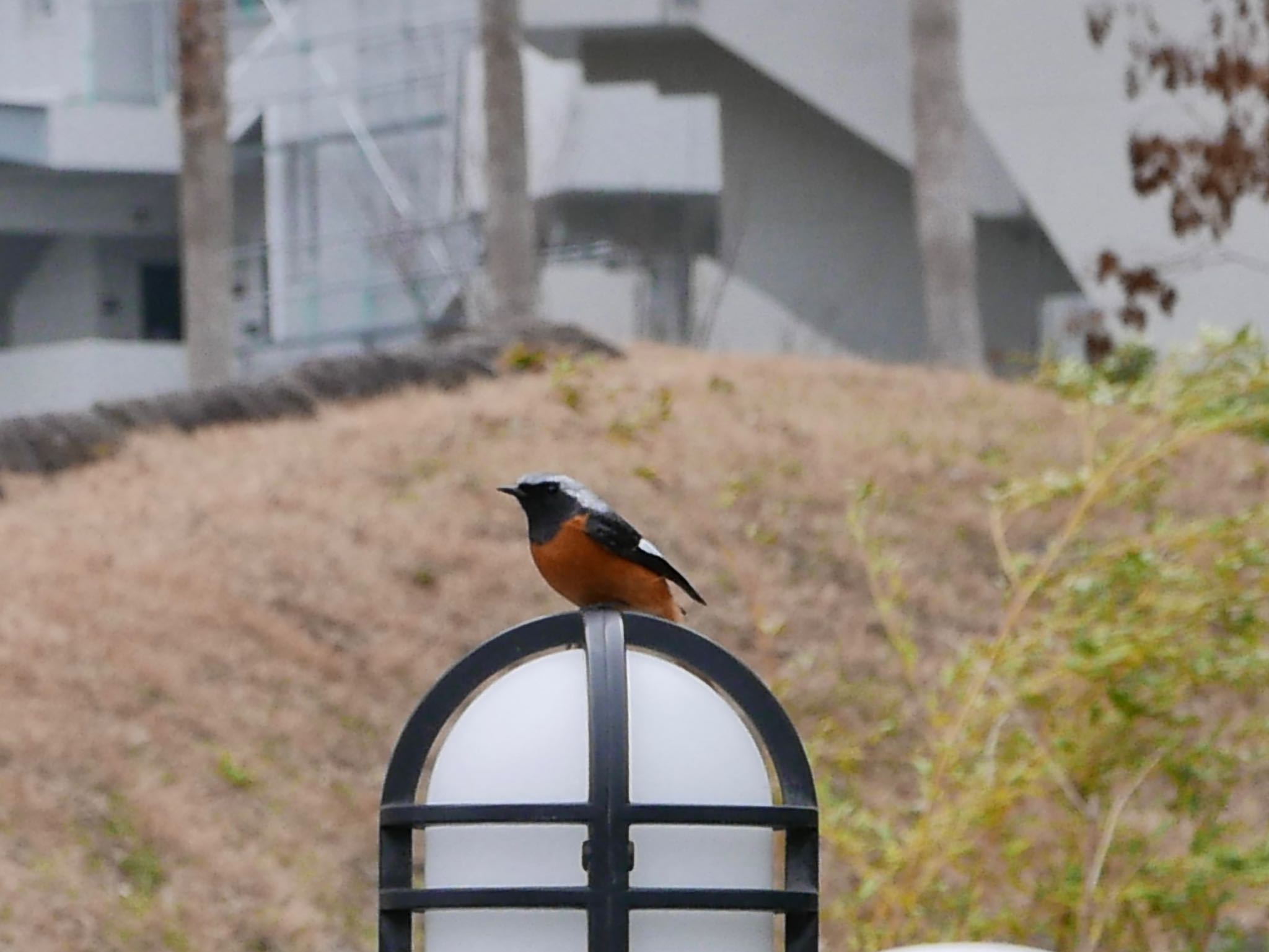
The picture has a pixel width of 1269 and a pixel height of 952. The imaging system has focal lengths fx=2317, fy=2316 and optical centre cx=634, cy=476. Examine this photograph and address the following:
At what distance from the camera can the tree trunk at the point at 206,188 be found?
46.5 ft

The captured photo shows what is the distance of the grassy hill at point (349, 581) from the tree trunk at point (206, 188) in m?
2.99

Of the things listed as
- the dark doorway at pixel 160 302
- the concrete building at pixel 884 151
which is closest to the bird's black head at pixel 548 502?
the concrete building at pixel 884 151

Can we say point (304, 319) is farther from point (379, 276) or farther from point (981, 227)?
point (981, 227)

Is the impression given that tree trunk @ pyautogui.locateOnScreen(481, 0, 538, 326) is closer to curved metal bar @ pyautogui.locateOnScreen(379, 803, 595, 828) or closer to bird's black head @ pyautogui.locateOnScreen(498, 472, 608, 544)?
bird's black head @ pyautogui.locateOnScreen(498, 472, 608, 544)

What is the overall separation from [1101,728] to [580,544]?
3354mm

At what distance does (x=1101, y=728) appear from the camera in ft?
18.7

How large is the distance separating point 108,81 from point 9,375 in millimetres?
3361

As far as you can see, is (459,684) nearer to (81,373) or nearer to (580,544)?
(580,544)

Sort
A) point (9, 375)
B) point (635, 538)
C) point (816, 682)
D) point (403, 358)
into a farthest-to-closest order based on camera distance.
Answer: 1. point (9, 375)
2. point (403, 358)
3. point (816, 682)
4. point (635, 538)

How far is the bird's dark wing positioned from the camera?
2.60 metres

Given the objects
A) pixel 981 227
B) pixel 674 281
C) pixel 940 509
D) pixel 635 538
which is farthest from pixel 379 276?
pixel 635 538

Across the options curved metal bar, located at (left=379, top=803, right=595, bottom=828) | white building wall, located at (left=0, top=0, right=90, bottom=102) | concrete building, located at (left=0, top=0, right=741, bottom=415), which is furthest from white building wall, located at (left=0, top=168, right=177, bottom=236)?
curved metal bar, located at (left=379, top=803, right=595, bottom=828)

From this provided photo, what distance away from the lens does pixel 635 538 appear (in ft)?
8.70

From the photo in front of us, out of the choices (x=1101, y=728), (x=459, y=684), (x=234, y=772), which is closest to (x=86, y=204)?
(x=234, y=772)
